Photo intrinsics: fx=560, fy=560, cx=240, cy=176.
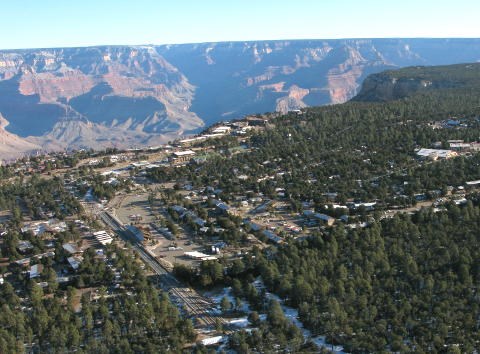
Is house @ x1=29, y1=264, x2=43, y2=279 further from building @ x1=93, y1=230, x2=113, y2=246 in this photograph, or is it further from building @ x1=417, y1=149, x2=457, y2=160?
building @ x1=417, y1=149, x2=457, y2=160

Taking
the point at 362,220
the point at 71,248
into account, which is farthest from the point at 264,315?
the point at 71,248

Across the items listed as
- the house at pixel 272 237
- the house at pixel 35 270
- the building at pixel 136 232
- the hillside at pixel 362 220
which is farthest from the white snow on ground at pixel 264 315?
the building at pixel 136 232

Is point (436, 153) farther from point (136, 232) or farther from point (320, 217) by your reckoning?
point (136, 232)

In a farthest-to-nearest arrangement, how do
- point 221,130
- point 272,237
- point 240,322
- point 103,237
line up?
point 221,130 < point 103,237 < point 272,237 < point 240,322

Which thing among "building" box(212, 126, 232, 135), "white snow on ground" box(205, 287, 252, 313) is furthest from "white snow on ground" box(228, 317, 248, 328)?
"building" box(212, 126, 232, 135)

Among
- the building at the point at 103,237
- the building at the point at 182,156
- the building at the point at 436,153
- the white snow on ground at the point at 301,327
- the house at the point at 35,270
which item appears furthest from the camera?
the building at the point at 182,156

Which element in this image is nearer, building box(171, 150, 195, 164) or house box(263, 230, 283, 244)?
house box(263, 230, 283, 244)

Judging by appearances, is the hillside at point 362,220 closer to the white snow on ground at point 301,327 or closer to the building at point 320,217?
the building at point 320,217

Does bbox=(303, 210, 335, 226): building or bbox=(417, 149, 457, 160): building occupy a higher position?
bbox=(417, 149, 457, 160): building

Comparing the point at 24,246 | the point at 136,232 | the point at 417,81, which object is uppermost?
the point at 417,81
